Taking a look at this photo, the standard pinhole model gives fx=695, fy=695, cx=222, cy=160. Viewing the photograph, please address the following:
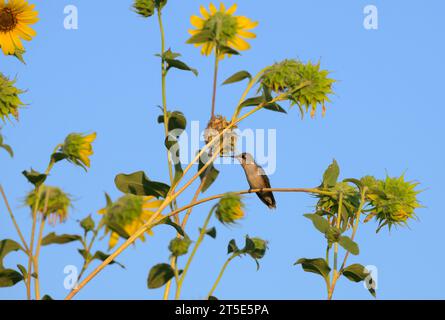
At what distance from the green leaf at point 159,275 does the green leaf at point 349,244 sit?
84cm

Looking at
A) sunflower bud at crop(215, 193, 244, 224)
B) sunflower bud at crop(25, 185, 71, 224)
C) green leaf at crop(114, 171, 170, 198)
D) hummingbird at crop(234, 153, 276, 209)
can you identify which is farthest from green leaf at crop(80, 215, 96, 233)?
hummingbird at crop(234, 153, 276, 209)

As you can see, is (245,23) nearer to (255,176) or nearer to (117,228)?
(117,228)

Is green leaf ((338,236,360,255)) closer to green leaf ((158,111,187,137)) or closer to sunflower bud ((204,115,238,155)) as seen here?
sunflower bud ((204,115,238,155))

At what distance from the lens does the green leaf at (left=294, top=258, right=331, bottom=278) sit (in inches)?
135

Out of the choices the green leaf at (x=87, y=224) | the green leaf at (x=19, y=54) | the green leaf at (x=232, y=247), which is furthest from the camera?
the green leaf at (x=19, y=54)

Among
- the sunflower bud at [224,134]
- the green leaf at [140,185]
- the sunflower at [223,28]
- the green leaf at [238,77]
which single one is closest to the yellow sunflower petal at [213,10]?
the sunflower at [223,28]

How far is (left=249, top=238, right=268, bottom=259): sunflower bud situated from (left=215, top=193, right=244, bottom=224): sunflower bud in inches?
21.8

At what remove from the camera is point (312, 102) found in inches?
140

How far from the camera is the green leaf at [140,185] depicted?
3.44 meters

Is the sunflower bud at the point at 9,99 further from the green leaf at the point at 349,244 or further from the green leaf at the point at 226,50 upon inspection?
the green leaf at the point at 349,244

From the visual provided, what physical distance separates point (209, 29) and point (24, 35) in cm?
137

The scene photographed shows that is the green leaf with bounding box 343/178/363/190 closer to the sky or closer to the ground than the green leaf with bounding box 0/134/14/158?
closer to the ground
